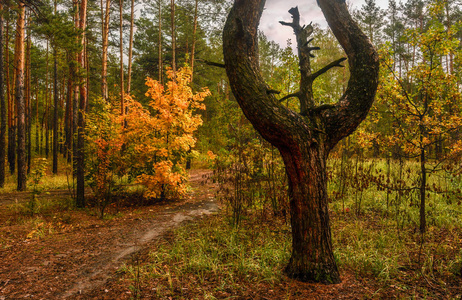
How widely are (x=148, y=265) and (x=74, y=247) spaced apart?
1919mm

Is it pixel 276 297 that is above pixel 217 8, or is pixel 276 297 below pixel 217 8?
below

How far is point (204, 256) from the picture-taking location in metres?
3.53

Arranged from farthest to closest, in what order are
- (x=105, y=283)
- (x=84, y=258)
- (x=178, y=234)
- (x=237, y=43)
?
1. (x=178, y=234)
2. (x=84, y=258)
3. (x=105, y=283)
4. (x=237, y=43)

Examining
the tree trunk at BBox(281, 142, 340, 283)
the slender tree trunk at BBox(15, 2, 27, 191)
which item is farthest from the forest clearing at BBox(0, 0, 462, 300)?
the slender tree trunk at BBox(15, 2, 27, 191)

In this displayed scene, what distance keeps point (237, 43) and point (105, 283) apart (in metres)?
3.35

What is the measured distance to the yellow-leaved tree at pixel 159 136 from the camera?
24.3ft

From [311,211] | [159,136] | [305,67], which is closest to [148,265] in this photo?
[311,211]

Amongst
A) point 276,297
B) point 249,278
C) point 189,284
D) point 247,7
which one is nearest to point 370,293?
point 276,297

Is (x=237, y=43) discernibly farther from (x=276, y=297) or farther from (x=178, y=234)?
(x=178, y=234)

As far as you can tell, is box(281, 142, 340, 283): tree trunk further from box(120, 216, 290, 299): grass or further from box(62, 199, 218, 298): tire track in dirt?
box(62, 199, 218, 298): tire track in dirt

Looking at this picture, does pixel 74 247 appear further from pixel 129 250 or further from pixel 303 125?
pixel 303 125

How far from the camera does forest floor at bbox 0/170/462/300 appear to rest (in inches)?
109

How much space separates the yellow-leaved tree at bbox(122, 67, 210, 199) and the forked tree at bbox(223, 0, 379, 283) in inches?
191

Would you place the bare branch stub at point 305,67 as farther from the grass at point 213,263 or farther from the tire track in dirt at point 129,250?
the tire track in dirt at point 129,250
